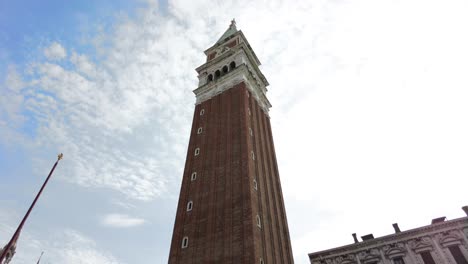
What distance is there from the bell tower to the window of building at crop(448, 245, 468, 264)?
45.0 ft

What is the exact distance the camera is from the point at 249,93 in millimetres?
37344

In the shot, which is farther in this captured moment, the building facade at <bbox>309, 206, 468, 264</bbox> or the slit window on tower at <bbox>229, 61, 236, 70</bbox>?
the slit window on tower at <bbox>229, 61, 236, 70</bbox>

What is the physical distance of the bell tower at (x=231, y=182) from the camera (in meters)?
22.0

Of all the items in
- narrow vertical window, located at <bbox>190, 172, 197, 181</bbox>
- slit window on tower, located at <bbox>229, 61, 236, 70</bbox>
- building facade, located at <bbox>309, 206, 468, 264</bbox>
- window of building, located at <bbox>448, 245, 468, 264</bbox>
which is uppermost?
slit window on tower, located at <bbox>229, 61, 236, 70</bbox>

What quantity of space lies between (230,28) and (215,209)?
39.5 metres

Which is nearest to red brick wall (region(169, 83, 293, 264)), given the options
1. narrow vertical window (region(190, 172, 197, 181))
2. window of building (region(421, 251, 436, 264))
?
narrow vertical window (region(190, 172, 197, 181))

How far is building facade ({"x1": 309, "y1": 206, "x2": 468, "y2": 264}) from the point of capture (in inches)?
899

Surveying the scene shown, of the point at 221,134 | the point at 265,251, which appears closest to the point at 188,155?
the point at 221,134

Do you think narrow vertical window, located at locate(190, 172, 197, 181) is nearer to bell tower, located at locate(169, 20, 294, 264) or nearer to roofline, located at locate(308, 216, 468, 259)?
bell tower, located at locate(169, 20, 294, 264)

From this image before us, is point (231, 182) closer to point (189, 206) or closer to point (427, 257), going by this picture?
point (189, 206)

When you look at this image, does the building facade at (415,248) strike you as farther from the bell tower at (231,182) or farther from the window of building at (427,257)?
the bell tower at (231,182)

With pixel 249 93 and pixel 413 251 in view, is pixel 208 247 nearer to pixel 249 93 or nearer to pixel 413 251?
pixel 413 251

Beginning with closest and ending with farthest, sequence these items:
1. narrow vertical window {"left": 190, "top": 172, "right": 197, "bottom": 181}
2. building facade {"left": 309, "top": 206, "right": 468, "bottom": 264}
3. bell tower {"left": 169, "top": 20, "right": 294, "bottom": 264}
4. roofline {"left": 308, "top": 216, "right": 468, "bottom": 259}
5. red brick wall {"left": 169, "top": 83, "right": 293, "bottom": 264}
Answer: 1. red brick wall {"left": 169, "top": 83, "right": 293, "bottom": 264}
2. bell tower {"left": 169, "top": 20, "right": 294, "bottom": 264}
3. building facade {"left": 309, "top": 206, "right": 468, "bottom": 264}
4. roofline {"left": 308, "top": 216, "right": 468, "bottom": 259}
5. narrow vertical window {"left": 190, "top": 172, "right": 197, "bottom": 181}

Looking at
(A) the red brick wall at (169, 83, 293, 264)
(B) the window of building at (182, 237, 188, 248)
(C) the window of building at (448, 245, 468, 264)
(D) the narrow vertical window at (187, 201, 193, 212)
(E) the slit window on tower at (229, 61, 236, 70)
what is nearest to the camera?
(A) the red brick wall at (169, 83, 293, 264)
